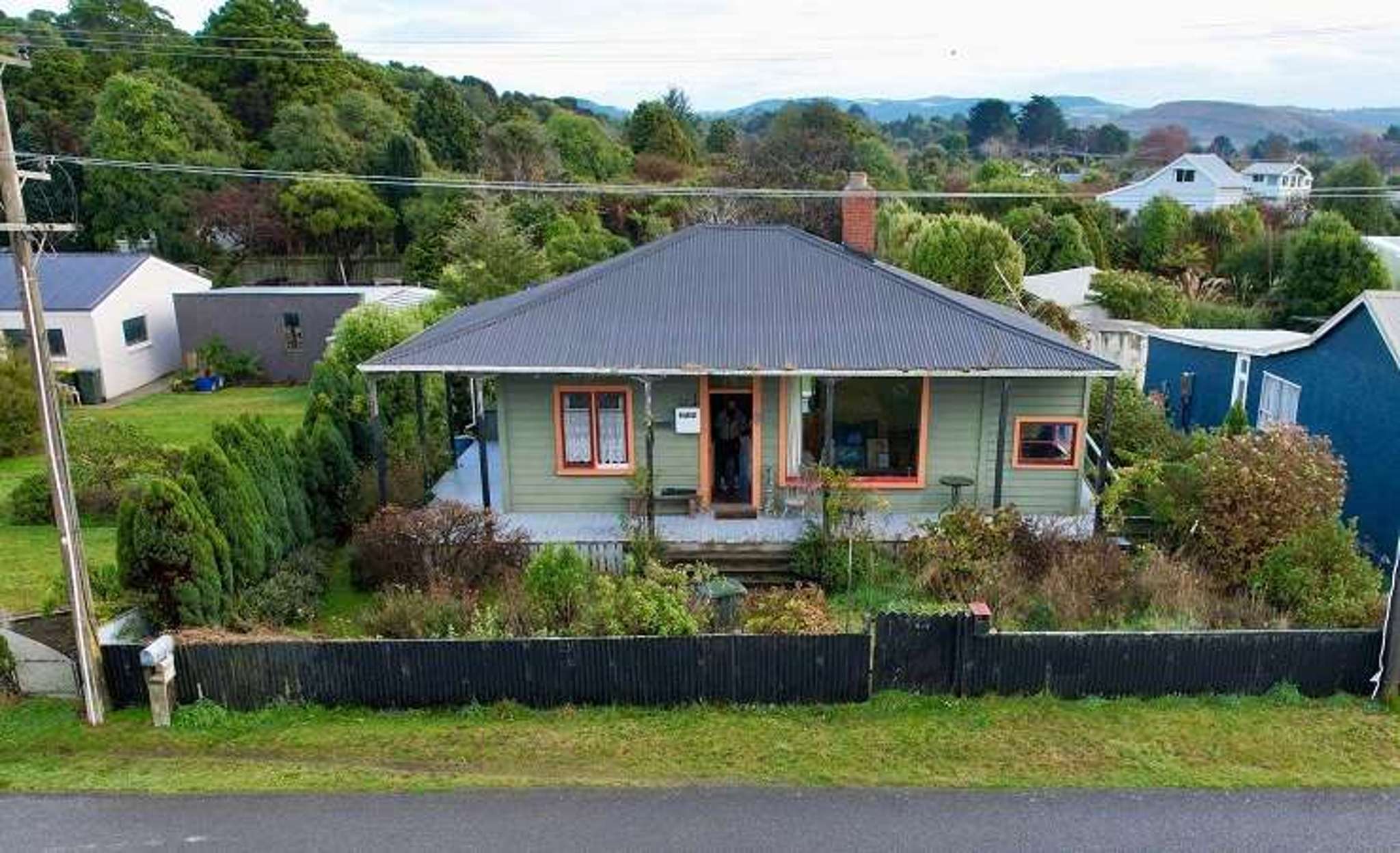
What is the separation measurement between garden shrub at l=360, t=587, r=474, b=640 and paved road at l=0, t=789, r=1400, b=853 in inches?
96.5

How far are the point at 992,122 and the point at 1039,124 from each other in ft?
23.8

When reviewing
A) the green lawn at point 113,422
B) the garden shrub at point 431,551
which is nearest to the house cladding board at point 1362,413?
the garden shrub at point 431,551

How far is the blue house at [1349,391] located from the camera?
13094 mm

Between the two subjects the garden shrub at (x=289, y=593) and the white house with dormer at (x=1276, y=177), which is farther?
the white house with dormer at (x=1276, y=177)

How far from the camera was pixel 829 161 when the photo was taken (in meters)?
53.7

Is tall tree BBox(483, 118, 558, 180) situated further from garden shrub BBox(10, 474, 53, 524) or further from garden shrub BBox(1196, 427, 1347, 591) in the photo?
garden shrub BBox(1196, 427, 1347, 591)

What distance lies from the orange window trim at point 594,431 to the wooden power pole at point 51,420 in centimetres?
679

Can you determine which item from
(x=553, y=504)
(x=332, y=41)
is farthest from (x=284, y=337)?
(x=332, y=41)

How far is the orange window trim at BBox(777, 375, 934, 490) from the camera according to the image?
14531mm

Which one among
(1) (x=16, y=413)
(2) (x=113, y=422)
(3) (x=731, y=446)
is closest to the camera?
(3) (x=731, y=446)

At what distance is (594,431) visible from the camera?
48.4ft

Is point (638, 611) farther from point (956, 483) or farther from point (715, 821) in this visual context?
point (956, 483)

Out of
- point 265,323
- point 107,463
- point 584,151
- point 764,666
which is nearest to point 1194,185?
point 584,151

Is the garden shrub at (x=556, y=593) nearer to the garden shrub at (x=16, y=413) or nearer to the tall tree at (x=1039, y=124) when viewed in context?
the garden shrub at (x=16, y=413)
